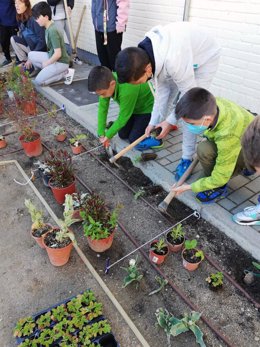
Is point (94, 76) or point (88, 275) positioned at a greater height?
point (94, 76)

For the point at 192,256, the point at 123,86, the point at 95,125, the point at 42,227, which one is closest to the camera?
the point at 192,256

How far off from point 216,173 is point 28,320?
72.9 inches

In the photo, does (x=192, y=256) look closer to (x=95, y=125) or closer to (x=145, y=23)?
(x=95, y=125)

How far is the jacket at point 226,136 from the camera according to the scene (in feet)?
8.00

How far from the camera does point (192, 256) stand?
246 centimetres

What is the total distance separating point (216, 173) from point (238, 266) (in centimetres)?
81

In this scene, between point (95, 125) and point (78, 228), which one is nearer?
point (78, 228)

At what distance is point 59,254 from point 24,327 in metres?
0.59

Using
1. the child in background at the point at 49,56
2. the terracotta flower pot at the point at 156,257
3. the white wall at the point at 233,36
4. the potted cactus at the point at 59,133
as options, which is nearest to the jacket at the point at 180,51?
the white wall at the point at 233,36

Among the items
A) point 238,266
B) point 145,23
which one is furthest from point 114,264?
point 145,23

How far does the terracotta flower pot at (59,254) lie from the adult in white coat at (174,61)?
1.43m

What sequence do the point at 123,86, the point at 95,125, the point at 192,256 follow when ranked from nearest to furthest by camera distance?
the point at 192,256 → the point at 123,86 → the point at 95,125

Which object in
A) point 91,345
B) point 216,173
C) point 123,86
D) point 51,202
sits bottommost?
point 51,202

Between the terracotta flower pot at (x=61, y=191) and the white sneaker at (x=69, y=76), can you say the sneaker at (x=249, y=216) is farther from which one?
the white sneaker at (x=69, y=76)
